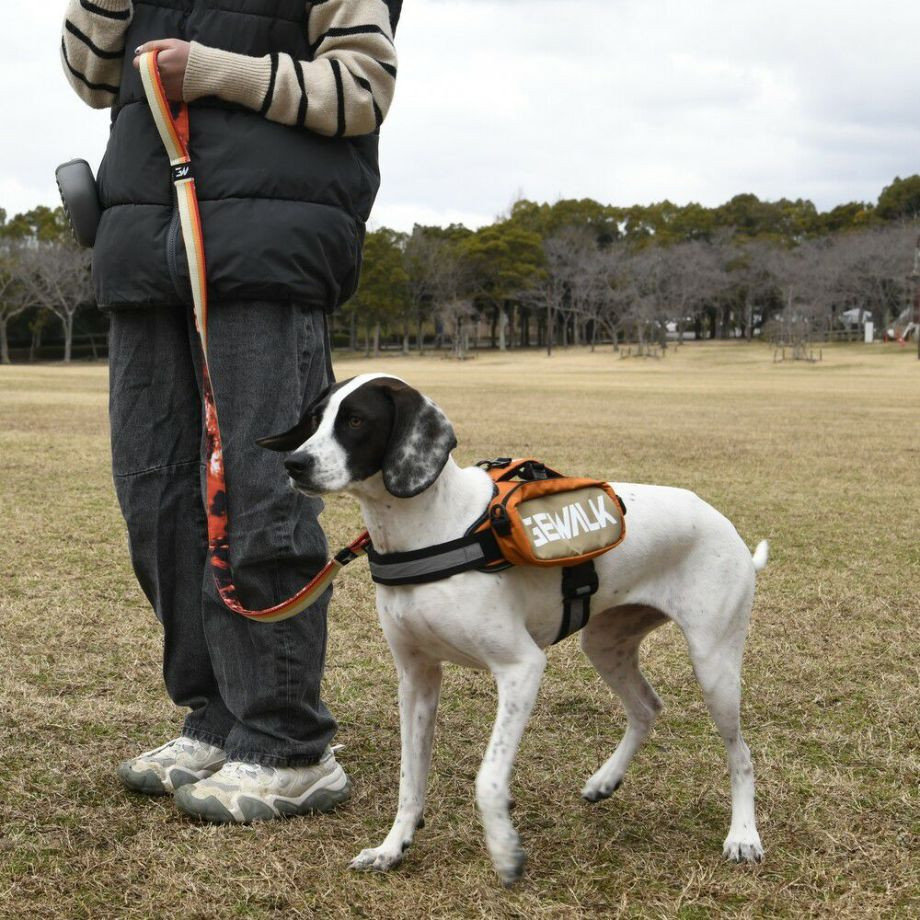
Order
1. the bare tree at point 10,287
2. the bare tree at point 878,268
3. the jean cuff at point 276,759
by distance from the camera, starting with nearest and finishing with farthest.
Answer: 1. the jean cuff at point 276,759
2. the bare tree at point 10,287
3. the bare tree at point 878,268

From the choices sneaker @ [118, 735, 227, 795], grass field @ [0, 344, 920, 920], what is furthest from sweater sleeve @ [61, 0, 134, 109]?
grass field @ [0, 344, 920, 920]

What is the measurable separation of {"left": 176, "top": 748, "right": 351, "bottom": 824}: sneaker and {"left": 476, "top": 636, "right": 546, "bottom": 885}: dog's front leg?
2.14 feet

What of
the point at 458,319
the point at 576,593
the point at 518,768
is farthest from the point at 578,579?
the point at 458,319

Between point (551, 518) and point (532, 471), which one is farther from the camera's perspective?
point (532, 471)

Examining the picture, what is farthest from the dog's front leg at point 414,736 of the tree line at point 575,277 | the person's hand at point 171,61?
the tree line at point 575,277

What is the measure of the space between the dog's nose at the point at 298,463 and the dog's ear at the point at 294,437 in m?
0.16

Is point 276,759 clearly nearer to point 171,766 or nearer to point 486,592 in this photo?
point 171,766

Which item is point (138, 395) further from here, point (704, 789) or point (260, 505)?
point (704, 789)

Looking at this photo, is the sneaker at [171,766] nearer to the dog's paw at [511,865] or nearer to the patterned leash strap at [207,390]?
the patterned leash strap at [207,390]

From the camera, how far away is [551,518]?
8.39 feet

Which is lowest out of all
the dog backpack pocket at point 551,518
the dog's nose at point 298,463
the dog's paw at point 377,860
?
the dog's paw at point 377,860

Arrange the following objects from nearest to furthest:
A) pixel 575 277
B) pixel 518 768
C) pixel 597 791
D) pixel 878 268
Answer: pixel 597 791 < pixel 518 768 < pixel 878 268 < pixel 575 277

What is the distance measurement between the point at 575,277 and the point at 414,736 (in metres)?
62.2

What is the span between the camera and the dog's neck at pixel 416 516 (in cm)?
249
